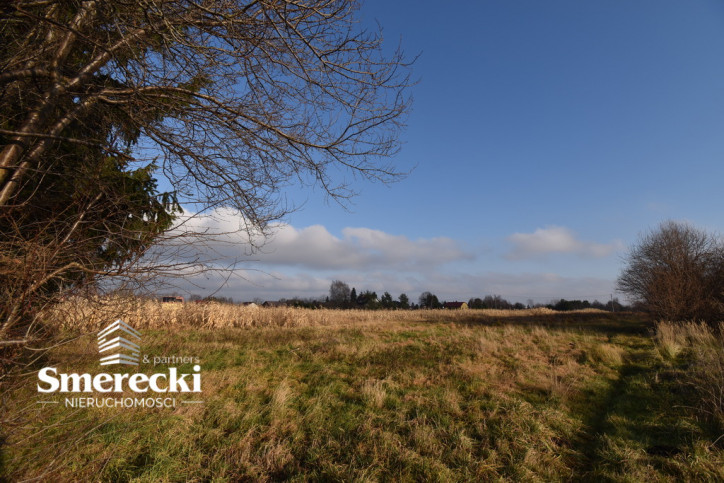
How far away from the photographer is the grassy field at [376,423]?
3.67m

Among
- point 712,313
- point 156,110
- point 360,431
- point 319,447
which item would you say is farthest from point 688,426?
point 712,313

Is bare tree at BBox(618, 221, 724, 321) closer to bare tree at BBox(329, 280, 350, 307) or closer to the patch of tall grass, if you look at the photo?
the patch of tall grass

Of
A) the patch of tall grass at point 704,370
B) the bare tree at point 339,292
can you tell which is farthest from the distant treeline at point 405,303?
the patch of tall grass at point 704,370

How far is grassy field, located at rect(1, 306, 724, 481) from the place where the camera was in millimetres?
3666

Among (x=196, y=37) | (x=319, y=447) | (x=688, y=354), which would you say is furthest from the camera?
(x=688, y=354)

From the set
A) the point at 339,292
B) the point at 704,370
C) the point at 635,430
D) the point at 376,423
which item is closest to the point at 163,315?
the point at 376,423

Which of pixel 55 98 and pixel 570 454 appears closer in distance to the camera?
pixel 55 98

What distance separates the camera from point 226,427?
4.73 m

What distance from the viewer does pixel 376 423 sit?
5.00m

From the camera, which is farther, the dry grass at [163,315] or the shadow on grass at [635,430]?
the shadow on grass at [635,430]

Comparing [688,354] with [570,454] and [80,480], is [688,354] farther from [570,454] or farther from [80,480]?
[80,480]

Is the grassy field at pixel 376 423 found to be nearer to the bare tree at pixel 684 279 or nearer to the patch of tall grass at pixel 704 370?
the patch of tall grass at pixel 704 370

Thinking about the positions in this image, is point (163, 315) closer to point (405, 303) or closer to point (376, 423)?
point (376, 423)

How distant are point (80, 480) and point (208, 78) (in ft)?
13.8
